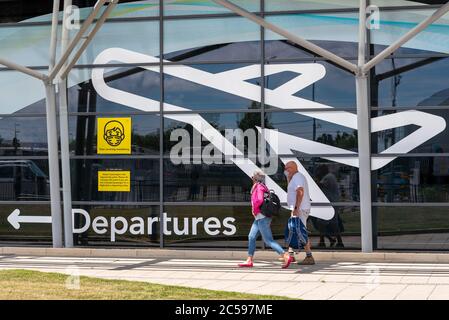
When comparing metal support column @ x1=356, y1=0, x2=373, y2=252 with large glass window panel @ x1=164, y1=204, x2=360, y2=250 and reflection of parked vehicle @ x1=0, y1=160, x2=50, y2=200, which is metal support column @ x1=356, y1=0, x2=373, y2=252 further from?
reflection of parked vehicle @ x1=0, y1=160, x2=50, y2=200

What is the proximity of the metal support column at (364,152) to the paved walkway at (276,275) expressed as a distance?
0.60 m

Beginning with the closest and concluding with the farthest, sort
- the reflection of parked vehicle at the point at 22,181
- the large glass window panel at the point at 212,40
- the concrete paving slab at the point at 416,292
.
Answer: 1. the concrete paving slab at the point at 416,292
2. the large glass window panel at the point at 212,40
3. the reflection of parked vehicle at the point at 22,181

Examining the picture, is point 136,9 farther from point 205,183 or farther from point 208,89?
point 205,183

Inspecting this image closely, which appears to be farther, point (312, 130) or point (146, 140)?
point (146, 140)

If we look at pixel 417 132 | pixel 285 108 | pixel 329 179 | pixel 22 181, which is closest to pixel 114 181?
pixel 22 181

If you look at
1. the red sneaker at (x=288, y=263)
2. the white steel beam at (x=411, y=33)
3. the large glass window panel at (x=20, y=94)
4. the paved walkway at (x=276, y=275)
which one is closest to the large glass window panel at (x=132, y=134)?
the large glass window panel at (x=20, y=94)

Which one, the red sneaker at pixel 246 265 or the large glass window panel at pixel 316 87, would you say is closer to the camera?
the red sneaker at pixel 246 265

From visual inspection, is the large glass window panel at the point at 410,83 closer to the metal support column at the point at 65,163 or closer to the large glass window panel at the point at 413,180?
the large glass window panel at the point at 413,180

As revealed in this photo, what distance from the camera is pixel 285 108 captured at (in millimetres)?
15867

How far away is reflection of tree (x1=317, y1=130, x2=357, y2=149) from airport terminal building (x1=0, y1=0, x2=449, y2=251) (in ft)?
0.06

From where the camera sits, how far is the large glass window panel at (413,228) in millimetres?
15133

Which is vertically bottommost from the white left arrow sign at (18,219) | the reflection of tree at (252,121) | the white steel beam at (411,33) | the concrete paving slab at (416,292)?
the concrete paving slab at (416,292)

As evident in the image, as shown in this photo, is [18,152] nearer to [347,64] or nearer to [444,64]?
[347,64]

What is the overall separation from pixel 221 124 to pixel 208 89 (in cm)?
72
